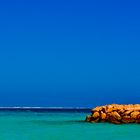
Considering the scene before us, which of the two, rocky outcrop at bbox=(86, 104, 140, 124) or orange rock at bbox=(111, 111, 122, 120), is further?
orange rock at bbox=(111, 111, 122, 120)

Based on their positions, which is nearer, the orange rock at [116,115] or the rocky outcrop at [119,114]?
the rocky outcrop at [119,114]

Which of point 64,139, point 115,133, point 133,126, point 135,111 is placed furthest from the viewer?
point 135,111

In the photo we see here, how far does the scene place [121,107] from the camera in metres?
36.0

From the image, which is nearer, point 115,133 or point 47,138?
point 47,138

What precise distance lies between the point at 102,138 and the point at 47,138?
2.64m

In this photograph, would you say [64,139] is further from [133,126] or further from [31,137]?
[133,126]

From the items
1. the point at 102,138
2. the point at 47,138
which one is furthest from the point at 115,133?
the point at 47,138

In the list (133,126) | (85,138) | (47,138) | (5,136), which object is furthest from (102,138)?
(133,126)

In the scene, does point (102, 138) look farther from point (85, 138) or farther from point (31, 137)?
point (31, 137)

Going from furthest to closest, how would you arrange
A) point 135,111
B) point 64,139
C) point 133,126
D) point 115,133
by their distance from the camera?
point 135,111
point 133,126
point 115,133
point 64,139

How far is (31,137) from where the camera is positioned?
25.6 m

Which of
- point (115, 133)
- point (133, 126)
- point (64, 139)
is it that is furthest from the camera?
point (133, 126)

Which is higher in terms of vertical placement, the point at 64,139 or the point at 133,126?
the point at 133,126

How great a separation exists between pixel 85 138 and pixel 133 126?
8.45m
